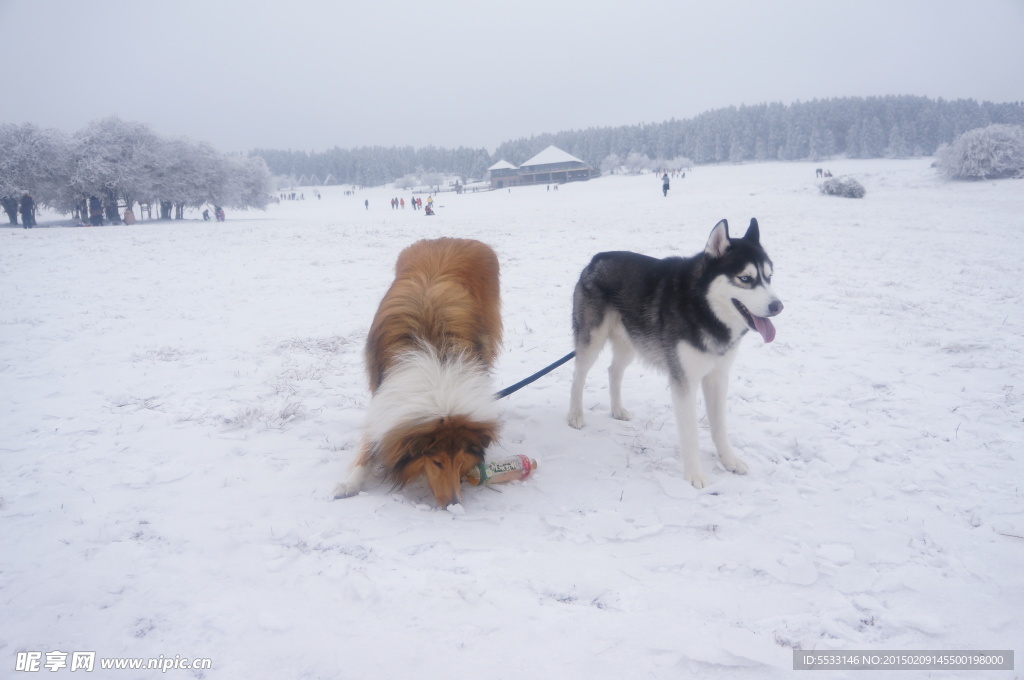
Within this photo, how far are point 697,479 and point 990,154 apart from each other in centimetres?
5847

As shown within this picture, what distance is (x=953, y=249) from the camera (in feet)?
51.0

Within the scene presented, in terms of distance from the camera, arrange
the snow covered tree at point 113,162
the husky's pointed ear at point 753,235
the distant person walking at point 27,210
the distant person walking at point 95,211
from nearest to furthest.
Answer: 1. the husky's pointed ear at point 753,235
2. the distant person walking at point 27,210
3. the snow covered tree at point 113,162
4. the distant person walking at point 95,211

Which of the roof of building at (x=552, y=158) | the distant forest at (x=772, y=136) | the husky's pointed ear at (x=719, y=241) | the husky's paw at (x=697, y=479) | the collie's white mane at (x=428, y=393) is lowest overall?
the husky's paw at (x=697, y=479)

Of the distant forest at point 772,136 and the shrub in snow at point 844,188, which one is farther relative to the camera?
the distant forest at point 772,136

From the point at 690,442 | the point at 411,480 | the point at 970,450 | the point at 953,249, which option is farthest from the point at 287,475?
the point at 953,249

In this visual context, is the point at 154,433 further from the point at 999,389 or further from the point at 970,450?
the point at 999,389

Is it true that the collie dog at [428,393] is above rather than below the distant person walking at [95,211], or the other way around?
below

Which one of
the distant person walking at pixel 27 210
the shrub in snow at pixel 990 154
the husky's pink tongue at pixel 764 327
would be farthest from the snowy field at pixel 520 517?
the shrub in snow at pixel 990 154

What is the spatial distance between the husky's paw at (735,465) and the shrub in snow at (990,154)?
5764cm

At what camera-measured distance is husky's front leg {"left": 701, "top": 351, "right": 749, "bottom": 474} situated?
166 inches

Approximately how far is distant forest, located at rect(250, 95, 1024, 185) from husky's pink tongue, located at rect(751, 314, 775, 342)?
112m

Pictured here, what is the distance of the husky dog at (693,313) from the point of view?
3840 mm

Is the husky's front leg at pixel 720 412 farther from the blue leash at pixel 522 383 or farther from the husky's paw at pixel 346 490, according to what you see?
the husky's paw at pixel 346 490

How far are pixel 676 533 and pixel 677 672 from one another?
1200 millimetres
